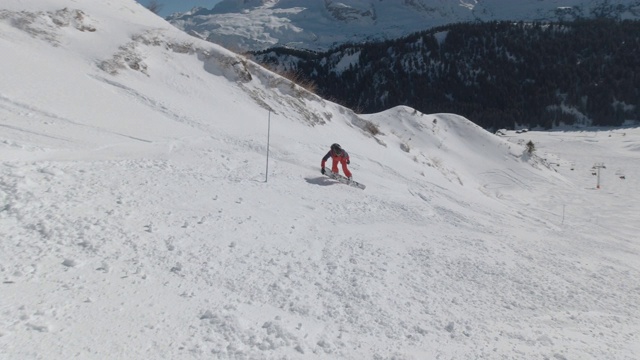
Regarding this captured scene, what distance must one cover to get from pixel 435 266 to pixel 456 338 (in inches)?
102

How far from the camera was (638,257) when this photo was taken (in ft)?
43.2

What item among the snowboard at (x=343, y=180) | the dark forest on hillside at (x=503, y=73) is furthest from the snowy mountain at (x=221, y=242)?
the dark forest on hillside at (x=503, y=73)

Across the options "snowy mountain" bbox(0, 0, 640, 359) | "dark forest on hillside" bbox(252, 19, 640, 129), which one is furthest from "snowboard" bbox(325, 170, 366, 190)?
"dark forest on hillside" bbox(252, 19, 640, 129)

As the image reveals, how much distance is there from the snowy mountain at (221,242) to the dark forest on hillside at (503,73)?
124500mm

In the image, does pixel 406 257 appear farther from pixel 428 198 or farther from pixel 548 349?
pixel 428 198

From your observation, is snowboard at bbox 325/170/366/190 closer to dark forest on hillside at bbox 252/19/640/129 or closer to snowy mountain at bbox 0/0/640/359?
snowy mountain at bbox 0/0/640/359

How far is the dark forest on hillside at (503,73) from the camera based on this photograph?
129750 mm

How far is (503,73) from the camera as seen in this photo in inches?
5906

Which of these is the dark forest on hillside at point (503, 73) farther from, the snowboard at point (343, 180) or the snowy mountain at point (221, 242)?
the snowy mountain at point (221, 242)

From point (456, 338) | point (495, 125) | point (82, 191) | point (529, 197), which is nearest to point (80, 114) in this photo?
point (82, 191)

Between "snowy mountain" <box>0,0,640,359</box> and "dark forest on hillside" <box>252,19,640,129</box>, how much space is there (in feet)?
408

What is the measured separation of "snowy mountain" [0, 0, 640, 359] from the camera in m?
5.24

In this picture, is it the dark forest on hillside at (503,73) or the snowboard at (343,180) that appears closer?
the snowboard at (343,180)

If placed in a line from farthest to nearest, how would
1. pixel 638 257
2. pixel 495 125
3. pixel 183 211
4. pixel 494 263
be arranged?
pixel 495 125
pixel 638 257
pixel 494 263
pixel 183 211
